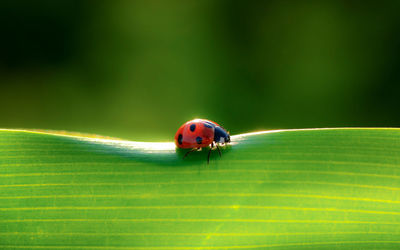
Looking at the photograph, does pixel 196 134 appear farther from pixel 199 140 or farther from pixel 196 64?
pixel 196 64

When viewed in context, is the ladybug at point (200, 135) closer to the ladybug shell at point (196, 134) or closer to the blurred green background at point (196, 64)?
the ladybug shell at point (196, 134)

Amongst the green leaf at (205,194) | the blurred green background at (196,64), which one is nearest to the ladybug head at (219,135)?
the green leaf at (205,194)

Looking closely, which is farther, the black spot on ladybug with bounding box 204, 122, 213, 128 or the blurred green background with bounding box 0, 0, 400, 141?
the blurred green background with bounding box 0, 0, 400, 141

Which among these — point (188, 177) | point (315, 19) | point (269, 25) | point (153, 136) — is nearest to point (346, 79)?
point (315, 19)

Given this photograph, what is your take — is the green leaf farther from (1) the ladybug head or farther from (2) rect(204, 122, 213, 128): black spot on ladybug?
(2) rect(204, 122, 213, 128): black spot on ladybug

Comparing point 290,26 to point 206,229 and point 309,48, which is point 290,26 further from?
point 206,229

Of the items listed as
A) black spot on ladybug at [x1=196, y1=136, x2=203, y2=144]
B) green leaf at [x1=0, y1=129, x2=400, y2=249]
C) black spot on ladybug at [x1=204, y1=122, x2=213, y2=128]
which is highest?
black spot on ladybug at [x1=204, y1=122, x2=213, y2=128]

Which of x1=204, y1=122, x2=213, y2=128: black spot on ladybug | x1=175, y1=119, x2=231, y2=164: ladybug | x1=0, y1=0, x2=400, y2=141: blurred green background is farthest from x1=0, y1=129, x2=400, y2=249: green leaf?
x1=0, y1=0, x2=400, y2=141: blurred green background
